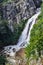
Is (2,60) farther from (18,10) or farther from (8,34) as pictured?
(18,10)

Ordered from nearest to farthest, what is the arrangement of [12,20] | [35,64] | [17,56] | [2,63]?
[35,64] < [2,63] < [17,56] < [12,20]

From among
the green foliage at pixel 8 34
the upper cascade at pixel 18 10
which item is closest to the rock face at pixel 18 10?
the upper cascade at pixel 18 10

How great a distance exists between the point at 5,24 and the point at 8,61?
10.7 metres

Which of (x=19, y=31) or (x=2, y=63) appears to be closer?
(x=2, y=63)

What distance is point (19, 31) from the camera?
4941 centimetres

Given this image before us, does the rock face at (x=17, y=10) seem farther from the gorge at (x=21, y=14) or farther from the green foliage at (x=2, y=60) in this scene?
the green foliage at (x=2, y=60)

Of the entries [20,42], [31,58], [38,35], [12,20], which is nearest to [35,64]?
[31,58]

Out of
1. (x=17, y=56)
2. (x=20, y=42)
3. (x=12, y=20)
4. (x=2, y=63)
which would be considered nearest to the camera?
(x=2, y=63)

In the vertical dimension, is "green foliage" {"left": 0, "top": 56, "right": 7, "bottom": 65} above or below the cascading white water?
below

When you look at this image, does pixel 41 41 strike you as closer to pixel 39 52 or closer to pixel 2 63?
pixel 39 52

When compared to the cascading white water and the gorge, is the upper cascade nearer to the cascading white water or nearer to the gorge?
the gorge

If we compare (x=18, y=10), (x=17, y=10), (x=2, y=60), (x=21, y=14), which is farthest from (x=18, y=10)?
(x=2, y=60)

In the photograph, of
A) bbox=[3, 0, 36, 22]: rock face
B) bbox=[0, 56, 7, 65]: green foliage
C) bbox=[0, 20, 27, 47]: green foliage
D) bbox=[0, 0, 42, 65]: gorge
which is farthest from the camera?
bbox=[3, 0, 36, 22]: rock face

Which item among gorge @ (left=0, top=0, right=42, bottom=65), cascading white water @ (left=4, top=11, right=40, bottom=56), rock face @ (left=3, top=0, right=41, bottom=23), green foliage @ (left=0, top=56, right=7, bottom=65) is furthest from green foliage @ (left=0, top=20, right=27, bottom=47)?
green foliage @ (left=0, top=56, right=7, bottom=65)
